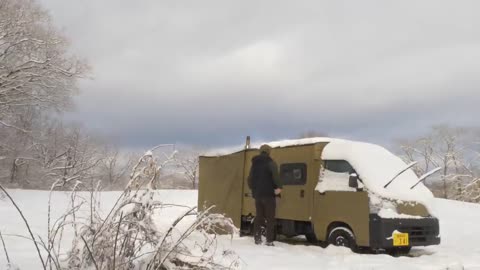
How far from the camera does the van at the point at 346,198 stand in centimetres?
850

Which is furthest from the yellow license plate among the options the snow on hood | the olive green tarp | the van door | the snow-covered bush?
the snow-covered bush

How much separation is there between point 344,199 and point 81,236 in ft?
19.4

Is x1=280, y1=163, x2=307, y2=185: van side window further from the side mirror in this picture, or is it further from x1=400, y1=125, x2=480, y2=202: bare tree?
x1=400, y1=125, x2=480, y2=202: bare tree

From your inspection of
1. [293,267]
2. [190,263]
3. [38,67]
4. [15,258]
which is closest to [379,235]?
[293,267]

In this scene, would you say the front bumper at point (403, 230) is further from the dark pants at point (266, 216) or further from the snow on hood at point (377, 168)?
the dark pants at point (266, 216)

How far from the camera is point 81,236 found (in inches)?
153

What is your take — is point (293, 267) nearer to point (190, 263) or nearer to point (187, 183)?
point (190, 263)

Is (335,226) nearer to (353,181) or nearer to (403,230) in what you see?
(353,181)

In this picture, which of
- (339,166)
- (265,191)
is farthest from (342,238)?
(265,191)

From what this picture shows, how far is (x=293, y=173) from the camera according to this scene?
10.0m

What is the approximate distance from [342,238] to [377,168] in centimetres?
148

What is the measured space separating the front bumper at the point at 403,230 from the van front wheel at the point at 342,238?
40 cm

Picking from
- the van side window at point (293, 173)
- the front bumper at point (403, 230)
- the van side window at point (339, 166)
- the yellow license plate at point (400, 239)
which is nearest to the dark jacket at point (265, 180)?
the van side window at point (293, 173)

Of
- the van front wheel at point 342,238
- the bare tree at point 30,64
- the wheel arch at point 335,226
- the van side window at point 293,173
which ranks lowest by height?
the van front wheel at point 342,238
